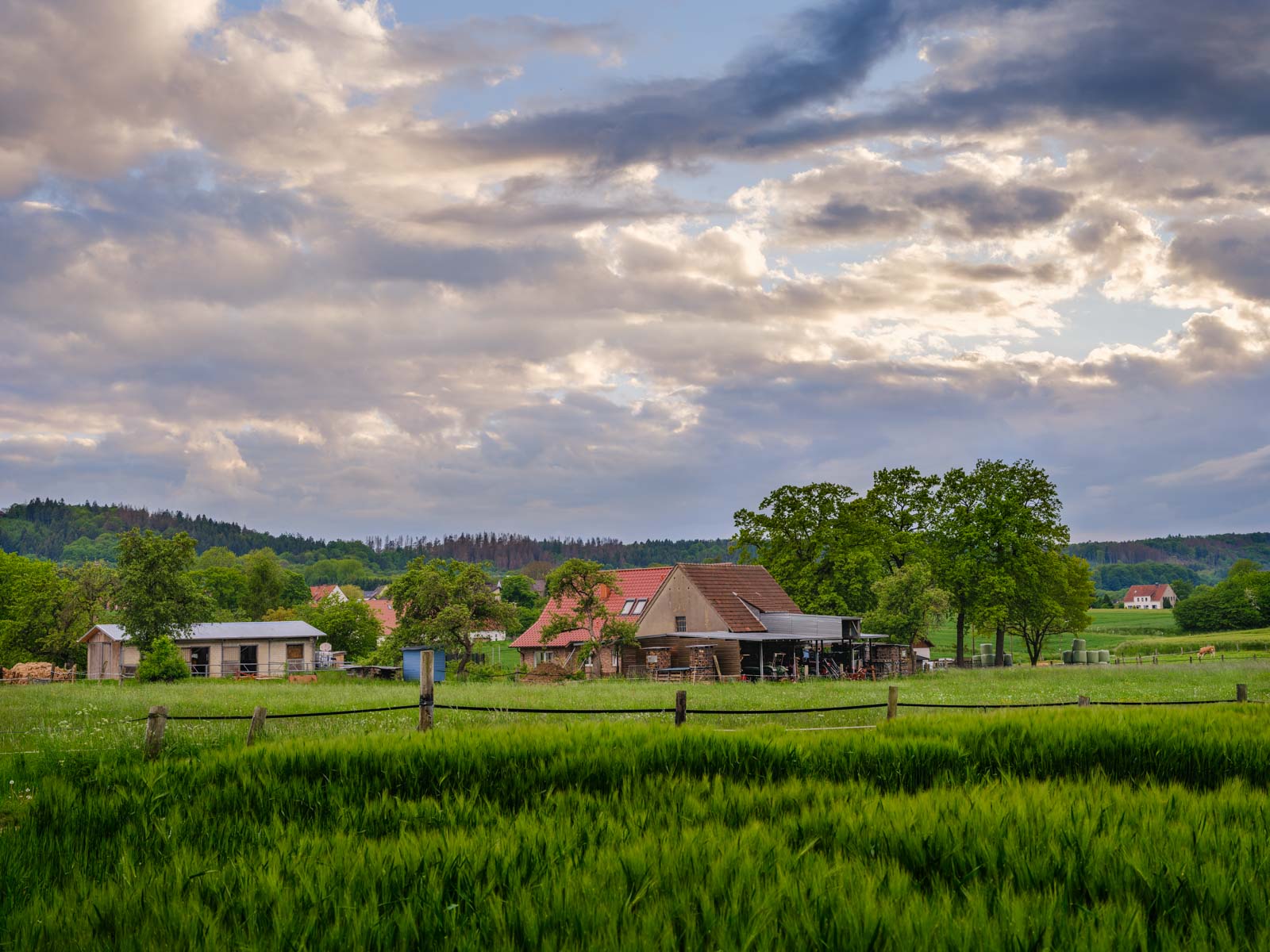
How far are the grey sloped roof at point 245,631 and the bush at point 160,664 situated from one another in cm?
1168

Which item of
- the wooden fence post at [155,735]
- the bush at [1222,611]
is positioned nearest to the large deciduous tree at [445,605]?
the wooden fence post at [155,735]

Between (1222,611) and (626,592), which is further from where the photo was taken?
(1222,611)

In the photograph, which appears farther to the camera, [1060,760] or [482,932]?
[1060,760]

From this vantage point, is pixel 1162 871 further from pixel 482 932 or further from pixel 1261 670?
pixel 1261 670

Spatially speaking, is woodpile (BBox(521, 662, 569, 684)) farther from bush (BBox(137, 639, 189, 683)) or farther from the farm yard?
the farm yard

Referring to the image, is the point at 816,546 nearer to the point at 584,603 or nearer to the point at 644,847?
the point at 584,603

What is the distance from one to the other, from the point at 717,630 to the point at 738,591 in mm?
5280

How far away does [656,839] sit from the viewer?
26.3 feet

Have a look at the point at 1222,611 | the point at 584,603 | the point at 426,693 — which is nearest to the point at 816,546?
the point at 584,603

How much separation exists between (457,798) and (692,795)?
2403 millimetres

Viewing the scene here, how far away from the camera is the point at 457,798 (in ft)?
32.1

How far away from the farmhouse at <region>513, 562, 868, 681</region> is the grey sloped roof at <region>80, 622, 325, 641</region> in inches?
744

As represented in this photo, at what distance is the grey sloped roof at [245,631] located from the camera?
6881cm

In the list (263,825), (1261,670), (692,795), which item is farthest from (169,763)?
(1261,670)
